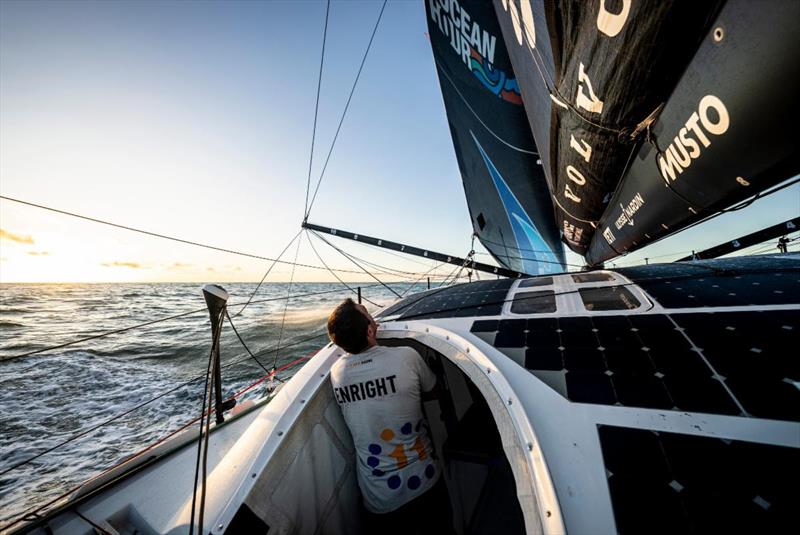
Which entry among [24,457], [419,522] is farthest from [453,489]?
[24,457]

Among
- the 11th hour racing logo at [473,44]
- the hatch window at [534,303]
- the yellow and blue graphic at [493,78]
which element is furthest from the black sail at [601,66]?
the yellow and blue graphic at [493,78]

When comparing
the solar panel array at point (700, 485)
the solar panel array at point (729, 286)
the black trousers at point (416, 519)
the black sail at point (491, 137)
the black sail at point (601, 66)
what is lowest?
the black trousers at point (416, 519)

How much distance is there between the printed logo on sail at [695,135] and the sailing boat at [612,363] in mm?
12

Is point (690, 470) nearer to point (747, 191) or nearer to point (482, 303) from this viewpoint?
point (747, 191)

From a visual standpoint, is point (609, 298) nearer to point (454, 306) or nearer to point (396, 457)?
point (454, 306)

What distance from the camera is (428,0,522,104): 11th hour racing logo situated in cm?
581

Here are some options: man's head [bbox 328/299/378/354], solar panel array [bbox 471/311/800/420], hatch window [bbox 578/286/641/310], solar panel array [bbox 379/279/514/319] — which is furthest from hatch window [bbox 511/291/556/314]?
man's head [bbox 328/299/378/354]

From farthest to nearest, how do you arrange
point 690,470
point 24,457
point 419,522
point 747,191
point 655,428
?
point 24,457 < point 419,522 < point 747,191 < point 655,428 < point 690,470

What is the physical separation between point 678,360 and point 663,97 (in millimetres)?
1386

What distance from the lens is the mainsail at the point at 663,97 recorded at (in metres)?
1.03

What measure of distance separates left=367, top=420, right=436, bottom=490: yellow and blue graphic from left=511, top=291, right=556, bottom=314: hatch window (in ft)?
4.63

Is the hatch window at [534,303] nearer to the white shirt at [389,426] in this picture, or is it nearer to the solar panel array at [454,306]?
the solar panel array at [454,306]

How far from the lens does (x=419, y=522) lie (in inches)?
71.9

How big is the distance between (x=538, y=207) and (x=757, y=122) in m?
8.78
